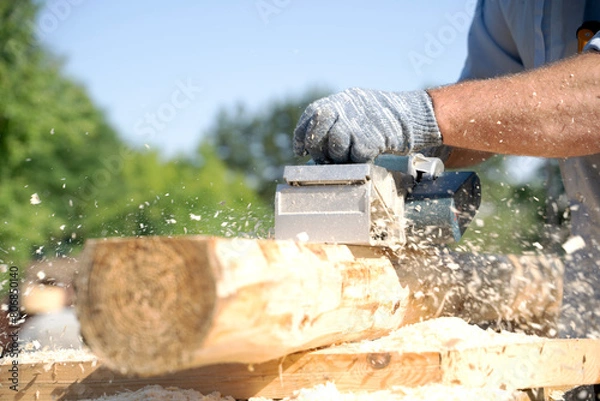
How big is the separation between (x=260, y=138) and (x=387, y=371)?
23.5m

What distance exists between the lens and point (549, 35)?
2896 mm

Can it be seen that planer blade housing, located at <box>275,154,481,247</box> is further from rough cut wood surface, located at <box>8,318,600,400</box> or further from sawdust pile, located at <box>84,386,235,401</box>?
sawdust pile, located at <box>84,386,235,401</box>

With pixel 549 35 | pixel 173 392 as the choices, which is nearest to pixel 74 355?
pixel 173 392

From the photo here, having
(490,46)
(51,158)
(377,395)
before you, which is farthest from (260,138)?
(377,395)

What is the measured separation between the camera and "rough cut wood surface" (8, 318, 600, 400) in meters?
1.65

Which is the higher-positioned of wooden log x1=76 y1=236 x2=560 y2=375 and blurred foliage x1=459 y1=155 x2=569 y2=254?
wooden log x1=76 y1=236 x2=560 y2=375

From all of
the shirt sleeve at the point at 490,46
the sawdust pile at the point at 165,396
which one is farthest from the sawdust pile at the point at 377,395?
the shirt sleeve at the point at 490,46

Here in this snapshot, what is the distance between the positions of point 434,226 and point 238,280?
4.08ft

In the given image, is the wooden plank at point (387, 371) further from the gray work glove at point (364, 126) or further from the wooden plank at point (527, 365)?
the gray work glove at point (364, 126)

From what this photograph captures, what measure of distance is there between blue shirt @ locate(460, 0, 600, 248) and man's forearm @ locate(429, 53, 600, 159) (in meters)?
0.70

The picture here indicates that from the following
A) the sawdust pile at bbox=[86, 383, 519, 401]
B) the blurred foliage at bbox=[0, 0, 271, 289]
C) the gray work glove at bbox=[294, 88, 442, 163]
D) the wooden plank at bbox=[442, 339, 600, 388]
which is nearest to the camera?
the sawdust pile at bbox=[86, 383, 519, 401]

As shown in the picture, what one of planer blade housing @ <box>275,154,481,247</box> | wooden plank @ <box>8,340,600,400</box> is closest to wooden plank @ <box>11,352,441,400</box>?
wooden plank @ <box>8,340,600,400</box>

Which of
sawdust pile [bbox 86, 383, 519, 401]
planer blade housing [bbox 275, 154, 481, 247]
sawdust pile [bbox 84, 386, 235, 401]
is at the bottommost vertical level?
sawdust pile [bbox 84, 386, 235, 401]

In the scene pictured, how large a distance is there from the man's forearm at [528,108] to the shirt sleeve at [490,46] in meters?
1.23
